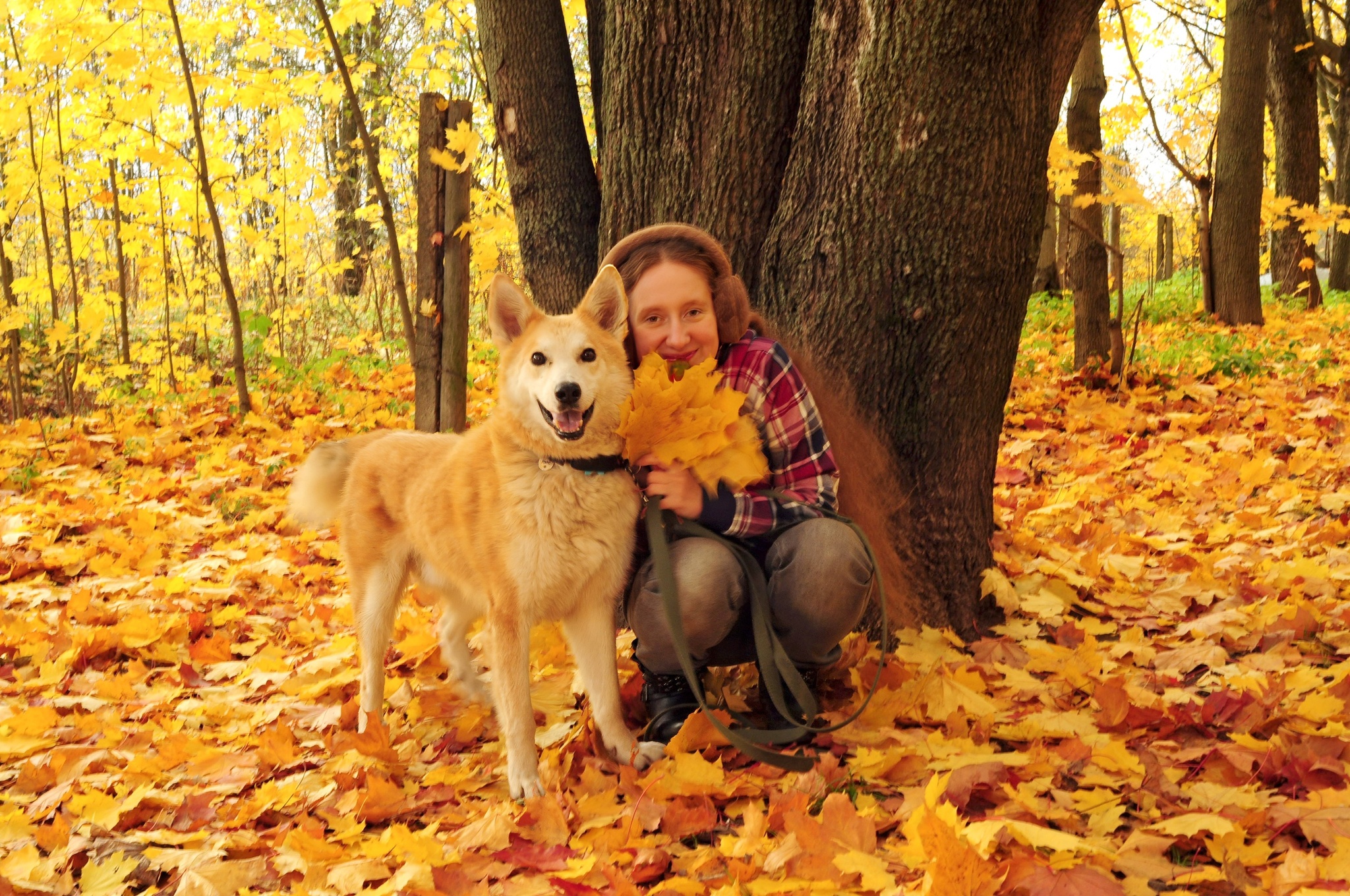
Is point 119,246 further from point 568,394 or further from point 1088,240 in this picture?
point 1088,240

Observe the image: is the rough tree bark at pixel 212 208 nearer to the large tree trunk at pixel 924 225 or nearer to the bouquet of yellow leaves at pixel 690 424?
the large tree trunk at pixel 924 225

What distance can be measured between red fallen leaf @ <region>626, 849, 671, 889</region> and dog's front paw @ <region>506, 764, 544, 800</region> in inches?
21.1

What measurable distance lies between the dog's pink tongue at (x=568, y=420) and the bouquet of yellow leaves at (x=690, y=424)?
0.17 metres

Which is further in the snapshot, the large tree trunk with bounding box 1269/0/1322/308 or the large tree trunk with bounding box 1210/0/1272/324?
the large tree trunk with bounding box 1269/0/1322/308

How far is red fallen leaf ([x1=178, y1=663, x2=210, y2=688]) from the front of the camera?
11.4 feet

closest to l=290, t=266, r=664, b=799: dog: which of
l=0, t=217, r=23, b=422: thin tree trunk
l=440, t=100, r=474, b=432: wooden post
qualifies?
l=440, t=100, r=474, b=432: wooden post

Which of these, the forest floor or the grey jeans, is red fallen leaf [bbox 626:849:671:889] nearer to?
the forest floor

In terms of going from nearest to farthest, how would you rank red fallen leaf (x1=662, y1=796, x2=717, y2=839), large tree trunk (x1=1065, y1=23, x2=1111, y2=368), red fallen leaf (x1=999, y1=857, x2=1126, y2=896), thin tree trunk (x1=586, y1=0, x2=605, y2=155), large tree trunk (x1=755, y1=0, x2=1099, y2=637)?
red fallen leaf (x1=999, y1=857, x2=1126, y2=896)
red fallen leaf (x1=662, y1=796, x2=717, y2=839)
large tree trunk (x1=755, y1=0, x2=1099, y2=637)
thin tree trunk (x1=586, y1=0, x2=605, y2=155)
large tree trunk (x1=1065, y1=23, x2=1111, y2=368)

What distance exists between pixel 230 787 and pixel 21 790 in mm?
587

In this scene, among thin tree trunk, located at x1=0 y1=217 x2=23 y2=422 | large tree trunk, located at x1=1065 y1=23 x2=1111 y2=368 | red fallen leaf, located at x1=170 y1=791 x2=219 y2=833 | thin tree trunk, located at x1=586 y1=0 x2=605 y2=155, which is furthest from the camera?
large tree trunk, located at x1=1065 y1=23 x2=1111 y2=368

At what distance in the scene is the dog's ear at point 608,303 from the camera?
8.55ft

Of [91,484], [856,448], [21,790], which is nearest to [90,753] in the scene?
[21,790]

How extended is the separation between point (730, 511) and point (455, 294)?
317 cm

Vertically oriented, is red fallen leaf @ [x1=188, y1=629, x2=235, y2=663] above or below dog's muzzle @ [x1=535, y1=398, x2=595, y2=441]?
below
